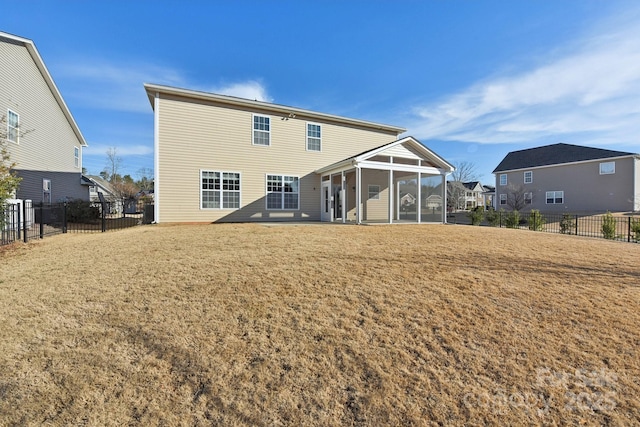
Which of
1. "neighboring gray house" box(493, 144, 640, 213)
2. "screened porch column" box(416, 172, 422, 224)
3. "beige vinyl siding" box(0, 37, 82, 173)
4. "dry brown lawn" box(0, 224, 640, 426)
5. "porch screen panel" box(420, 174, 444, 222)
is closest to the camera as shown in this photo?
"dry brown lawn" box(0, 224, 640, 426)

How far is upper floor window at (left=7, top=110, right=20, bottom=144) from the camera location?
13.3 metres

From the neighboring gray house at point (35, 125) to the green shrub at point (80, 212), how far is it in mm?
2113

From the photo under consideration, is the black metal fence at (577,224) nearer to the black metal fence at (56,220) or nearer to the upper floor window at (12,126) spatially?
the black metal fence at (56,220)

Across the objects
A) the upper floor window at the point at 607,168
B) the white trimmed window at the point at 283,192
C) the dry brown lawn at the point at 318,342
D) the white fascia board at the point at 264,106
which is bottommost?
the dry brown lawn at the point at 318,342

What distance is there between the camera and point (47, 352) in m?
3.08

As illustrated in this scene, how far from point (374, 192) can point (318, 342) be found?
1474cm

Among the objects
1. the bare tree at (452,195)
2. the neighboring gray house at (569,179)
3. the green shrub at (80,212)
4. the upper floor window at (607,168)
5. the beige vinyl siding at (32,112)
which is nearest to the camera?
the beige vinyl siding at (32,112)

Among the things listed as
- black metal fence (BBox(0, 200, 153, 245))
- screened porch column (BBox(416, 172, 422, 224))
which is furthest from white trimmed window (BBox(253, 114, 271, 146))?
screened porch column (BBox(416, 172, 422, 224))

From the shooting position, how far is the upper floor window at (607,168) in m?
25.7

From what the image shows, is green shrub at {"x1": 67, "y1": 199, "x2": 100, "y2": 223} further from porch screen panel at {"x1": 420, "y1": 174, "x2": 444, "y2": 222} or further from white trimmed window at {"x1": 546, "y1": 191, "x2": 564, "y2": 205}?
white trimmed window at {"x1": 546, "y1": 191, "x2": 564, "y2": 205}

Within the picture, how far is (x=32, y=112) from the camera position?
50.3 feet

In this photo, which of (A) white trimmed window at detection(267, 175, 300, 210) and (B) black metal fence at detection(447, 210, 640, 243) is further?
(A) white trimmed window at detection(267, 175, 300, 210)

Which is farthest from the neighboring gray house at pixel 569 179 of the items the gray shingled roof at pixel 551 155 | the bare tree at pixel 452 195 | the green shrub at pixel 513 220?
the green shrub at pixel 513 220

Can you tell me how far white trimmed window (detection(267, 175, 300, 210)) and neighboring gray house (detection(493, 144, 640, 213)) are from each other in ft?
92.2
